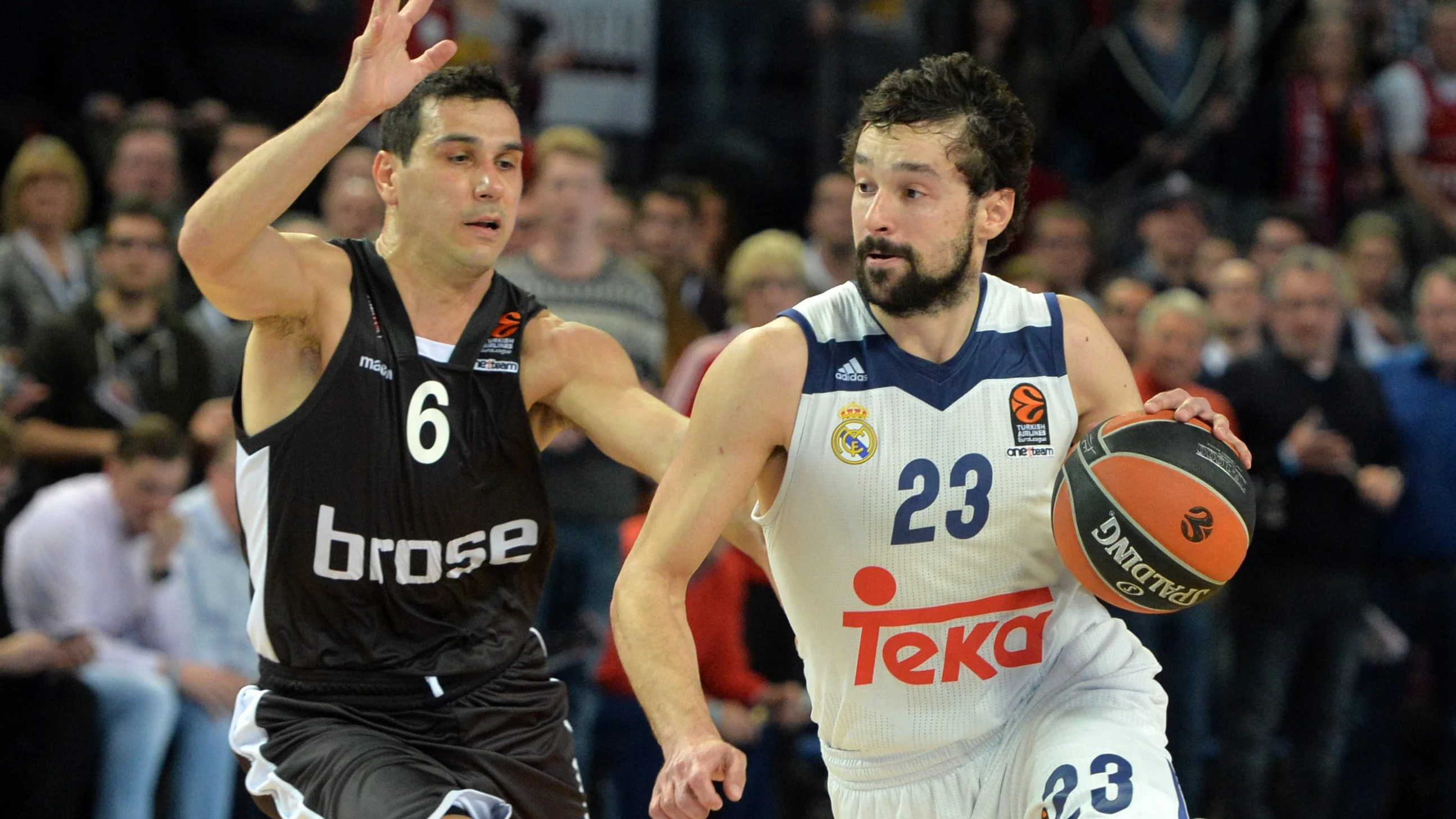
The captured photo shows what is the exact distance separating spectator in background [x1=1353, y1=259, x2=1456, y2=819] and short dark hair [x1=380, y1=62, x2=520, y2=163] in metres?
6.26

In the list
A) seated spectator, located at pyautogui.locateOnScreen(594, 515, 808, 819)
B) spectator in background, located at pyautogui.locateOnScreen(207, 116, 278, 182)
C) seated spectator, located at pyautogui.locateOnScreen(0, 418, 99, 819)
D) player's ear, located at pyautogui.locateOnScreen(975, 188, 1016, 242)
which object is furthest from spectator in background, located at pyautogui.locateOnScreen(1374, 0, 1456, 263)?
→ seated spectator, located at pyautogui.locateOnScreen(0, 418, 99, 819)

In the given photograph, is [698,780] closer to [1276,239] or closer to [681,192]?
[681,192]

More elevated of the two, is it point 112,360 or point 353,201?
point 353,201

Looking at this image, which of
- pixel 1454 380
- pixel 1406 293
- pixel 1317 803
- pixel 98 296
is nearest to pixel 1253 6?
pixel 1406 293

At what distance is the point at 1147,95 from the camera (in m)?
11.3

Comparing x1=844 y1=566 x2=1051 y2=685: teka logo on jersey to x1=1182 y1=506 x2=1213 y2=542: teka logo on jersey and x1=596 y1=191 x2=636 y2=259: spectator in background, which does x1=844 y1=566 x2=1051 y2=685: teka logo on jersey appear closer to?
x1=1182 y1=506 x2=1213 y2=542: teka logo on jersey

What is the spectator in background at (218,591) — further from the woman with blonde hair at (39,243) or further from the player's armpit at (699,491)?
the player's armpit at (699,491)

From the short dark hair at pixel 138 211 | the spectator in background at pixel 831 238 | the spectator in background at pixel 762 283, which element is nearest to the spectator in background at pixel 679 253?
the spectator in background at pixel 831 238

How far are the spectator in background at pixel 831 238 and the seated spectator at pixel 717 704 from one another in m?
2.02

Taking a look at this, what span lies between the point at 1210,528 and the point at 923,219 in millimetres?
983


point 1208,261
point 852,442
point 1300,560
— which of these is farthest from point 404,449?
point 1208,261

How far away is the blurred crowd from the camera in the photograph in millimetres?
7457

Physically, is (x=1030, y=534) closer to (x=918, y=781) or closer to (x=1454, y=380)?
(x=918, y=781)

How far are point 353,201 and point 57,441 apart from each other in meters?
1.74
